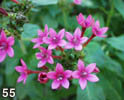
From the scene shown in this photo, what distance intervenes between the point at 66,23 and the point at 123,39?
0.49 m

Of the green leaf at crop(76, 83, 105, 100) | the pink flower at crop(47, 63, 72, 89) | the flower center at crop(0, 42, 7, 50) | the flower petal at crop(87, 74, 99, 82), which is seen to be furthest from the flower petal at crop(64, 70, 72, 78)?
the flower center at crop(0, 42, 7, 50)

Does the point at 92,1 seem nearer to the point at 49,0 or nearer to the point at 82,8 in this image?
the point at 82,8

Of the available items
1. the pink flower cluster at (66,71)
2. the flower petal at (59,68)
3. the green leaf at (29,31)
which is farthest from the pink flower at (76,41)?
the green leaf at (29,31)

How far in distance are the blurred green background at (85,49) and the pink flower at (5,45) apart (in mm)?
108

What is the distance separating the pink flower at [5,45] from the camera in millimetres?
1284

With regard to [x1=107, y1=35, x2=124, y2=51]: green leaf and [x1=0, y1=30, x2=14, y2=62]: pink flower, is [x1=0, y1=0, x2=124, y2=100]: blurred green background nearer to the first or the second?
[x1=107, y1=35, x2=124, y2=51]: green leaf

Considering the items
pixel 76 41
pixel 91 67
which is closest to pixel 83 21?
pixel 76 41

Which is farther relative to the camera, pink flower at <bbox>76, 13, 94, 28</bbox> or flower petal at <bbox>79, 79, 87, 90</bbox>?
pink flower at <bbox>76, 13, 94, 28</bbox>

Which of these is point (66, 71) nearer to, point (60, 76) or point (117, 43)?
point (60, 76)

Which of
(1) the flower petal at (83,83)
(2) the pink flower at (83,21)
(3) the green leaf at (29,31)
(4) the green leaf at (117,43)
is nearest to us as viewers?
(1) the flower petal at (83,83)

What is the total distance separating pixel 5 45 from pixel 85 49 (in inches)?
21.7

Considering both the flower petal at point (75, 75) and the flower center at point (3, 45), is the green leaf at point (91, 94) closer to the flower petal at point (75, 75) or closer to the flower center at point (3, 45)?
the flower petal at point (75, 75)

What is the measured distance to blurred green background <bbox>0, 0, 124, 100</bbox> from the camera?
1.48 meters

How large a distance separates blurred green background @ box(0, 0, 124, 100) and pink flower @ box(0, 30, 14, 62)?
0.36 ft
